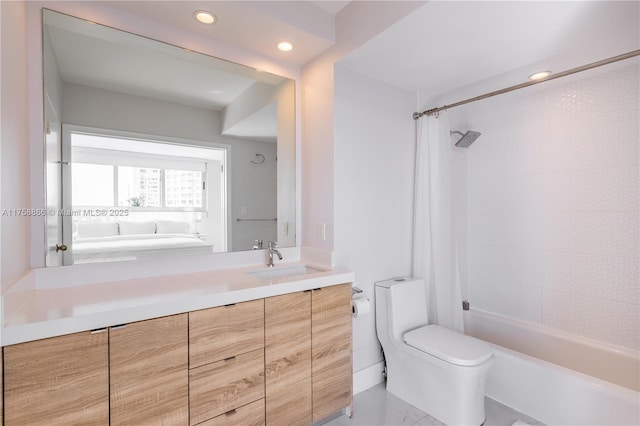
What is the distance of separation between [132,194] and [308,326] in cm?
120

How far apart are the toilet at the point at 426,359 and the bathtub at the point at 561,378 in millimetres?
266

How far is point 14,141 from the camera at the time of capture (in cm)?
122

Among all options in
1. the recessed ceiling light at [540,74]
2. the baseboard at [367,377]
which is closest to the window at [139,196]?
the baseboard at [367,377]

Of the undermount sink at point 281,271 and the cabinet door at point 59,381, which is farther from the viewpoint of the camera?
the undermount sink at point 281,271

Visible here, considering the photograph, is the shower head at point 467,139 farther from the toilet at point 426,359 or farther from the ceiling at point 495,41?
the toilet at point 426,359

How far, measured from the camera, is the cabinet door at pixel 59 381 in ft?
3.24

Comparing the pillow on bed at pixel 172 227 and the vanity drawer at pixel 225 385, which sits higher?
the pillow on bed at pixel 172 227

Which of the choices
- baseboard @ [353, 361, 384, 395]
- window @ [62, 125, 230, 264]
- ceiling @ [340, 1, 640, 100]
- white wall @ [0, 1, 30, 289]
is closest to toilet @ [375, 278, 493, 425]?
baseboard @ [353, 361, 384, 395]

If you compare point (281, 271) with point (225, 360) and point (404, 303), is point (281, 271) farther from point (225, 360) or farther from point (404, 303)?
point (404, 303)

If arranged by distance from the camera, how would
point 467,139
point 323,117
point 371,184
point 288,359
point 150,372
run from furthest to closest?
point 467,139 < point 371,184 < point 323,117 < point 288,359 < point 150,372

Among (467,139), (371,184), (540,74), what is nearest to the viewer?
(540,74)

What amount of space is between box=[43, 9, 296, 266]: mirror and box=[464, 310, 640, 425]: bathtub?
165cm

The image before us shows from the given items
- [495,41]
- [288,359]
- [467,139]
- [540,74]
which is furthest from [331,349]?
[540,74]

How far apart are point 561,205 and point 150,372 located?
8.41 ft
